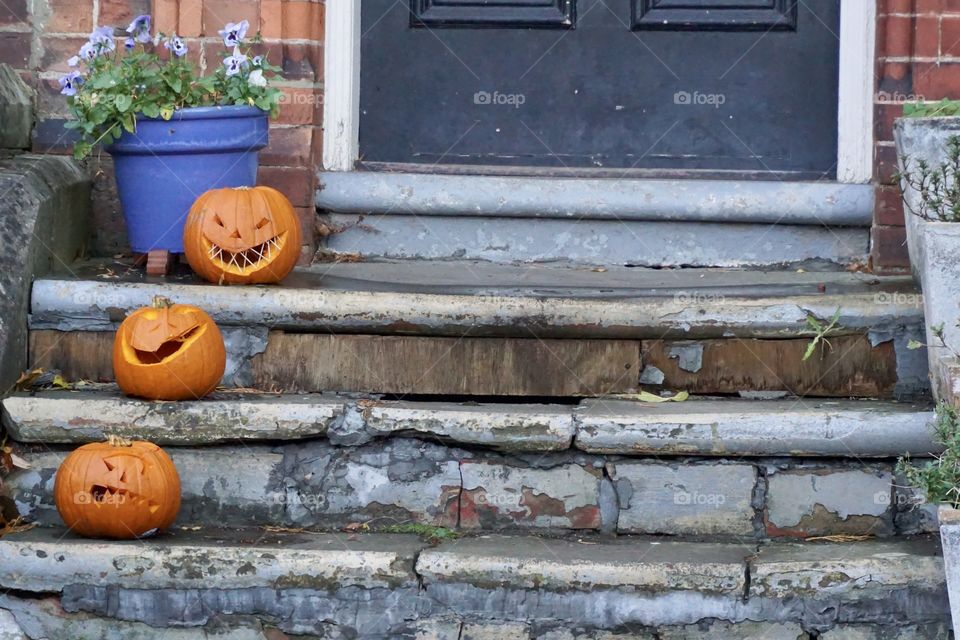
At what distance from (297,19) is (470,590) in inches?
77.0

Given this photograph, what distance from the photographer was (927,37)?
3623mm

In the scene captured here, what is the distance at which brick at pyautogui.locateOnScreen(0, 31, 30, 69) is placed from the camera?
383 cm

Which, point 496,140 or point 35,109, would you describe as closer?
point 35,109

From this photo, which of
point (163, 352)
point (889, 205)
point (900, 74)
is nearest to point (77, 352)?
point (163, 352)

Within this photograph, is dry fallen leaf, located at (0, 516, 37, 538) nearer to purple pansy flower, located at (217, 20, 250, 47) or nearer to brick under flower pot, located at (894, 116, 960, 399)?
purple pansy flower, located at (217, 20, 250, 47)

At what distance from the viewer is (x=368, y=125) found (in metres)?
4.14

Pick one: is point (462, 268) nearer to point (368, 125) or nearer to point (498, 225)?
point (498, 225)

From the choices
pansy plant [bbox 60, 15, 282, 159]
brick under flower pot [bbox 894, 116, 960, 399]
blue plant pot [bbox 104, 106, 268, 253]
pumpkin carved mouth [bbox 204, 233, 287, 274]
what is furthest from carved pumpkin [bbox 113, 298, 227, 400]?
brick under flower pot [bbox 894, 116, 960, 399]

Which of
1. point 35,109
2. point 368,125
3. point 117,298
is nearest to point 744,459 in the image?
point 117,298

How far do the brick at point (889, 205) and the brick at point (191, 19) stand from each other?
2118 millimetres

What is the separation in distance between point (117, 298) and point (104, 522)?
0.68 m

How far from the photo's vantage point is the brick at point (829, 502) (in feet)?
9.24

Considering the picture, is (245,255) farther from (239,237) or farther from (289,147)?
(289,147)

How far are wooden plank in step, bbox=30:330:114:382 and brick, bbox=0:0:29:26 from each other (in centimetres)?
121
